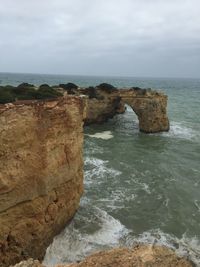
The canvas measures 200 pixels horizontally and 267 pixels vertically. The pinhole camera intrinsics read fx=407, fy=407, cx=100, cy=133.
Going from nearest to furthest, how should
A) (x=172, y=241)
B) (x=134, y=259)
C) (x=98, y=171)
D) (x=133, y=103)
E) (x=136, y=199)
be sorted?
(x=134, y=259) → (x=172, y=241) → (x=136, y=199) → (x=98, y=171) → (x=133, y=103)

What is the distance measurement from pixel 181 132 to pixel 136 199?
69.3 ft

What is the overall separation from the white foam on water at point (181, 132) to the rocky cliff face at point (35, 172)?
76.0 feet

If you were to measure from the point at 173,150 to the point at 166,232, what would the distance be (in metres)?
15.6

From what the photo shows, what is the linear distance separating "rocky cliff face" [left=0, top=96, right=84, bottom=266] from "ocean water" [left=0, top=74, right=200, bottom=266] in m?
1.14

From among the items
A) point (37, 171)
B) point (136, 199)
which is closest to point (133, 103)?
point (136, 199)

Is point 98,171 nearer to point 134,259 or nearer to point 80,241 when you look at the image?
point 80,241

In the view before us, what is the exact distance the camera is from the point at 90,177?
22938 mm

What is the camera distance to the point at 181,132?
1563 inches

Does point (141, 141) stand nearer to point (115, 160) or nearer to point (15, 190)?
point (115, 160)

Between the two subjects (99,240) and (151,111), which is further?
(151,111)

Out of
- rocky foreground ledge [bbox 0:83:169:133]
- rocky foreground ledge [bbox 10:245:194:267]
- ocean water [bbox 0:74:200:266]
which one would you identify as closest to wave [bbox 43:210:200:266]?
ocean water [bbox 0:74:200:266]

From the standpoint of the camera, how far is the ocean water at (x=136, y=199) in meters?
15.0

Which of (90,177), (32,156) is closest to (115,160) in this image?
(90,177)

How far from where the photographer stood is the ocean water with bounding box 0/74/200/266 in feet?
49.3
